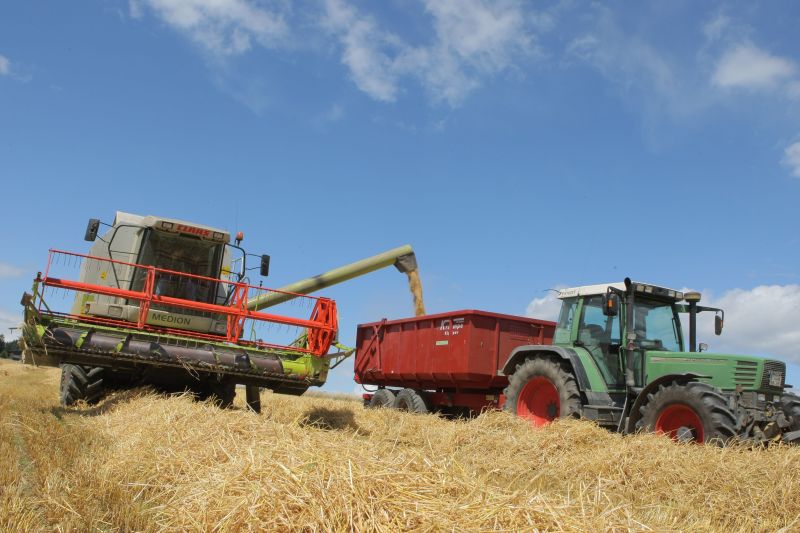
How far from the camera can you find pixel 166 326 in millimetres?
8234

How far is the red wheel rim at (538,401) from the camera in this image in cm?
846

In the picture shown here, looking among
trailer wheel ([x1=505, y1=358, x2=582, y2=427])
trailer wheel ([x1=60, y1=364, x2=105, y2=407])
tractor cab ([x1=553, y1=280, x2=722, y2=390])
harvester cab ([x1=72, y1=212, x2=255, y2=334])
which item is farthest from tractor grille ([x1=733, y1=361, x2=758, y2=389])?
trailer wheel ([x1=60, y1=364, x2=105, y2=407])

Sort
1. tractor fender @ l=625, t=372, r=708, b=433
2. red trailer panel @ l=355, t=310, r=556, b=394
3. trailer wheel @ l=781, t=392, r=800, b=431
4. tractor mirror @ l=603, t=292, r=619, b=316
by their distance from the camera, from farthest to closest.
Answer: red trailer panel @ l=355, t=310, r=556, b=394 < tractor mirror @ l=603, t=292, r=619, b=316 < tractor fender @ l=625, t=372, r=708, b=433 < trailer wheel @ l=781, t=392, r=800, b=431

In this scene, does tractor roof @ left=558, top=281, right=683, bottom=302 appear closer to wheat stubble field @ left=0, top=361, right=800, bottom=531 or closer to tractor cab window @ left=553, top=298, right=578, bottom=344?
tractor cab window @ left=553, top=298, right=578, bottom=344

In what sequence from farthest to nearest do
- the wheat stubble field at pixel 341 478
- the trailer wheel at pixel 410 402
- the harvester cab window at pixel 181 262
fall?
the trailer wheel at pixel 410 402, the harvester cab window at pixel 181 262, the wheat stubble field at pixel 341 478

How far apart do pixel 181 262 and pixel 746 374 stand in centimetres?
713

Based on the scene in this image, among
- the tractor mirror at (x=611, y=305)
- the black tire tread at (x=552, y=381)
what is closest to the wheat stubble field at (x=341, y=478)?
the black tire tread at (x=552, y=381)

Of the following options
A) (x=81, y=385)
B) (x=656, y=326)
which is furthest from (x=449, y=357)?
(x=81, y=385)

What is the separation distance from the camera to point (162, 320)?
8.20 meters

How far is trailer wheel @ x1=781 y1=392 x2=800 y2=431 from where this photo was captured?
249 inches

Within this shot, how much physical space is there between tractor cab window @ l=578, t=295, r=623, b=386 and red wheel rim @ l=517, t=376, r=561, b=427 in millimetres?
710

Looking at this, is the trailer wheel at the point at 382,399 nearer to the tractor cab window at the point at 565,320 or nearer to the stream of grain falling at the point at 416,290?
the stream of grain falling at the point at 416,290

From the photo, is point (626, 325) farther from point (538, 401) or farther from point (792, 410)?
point (792, 410)

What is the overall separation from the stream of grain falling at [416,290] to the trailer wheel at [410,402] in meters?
1.95
